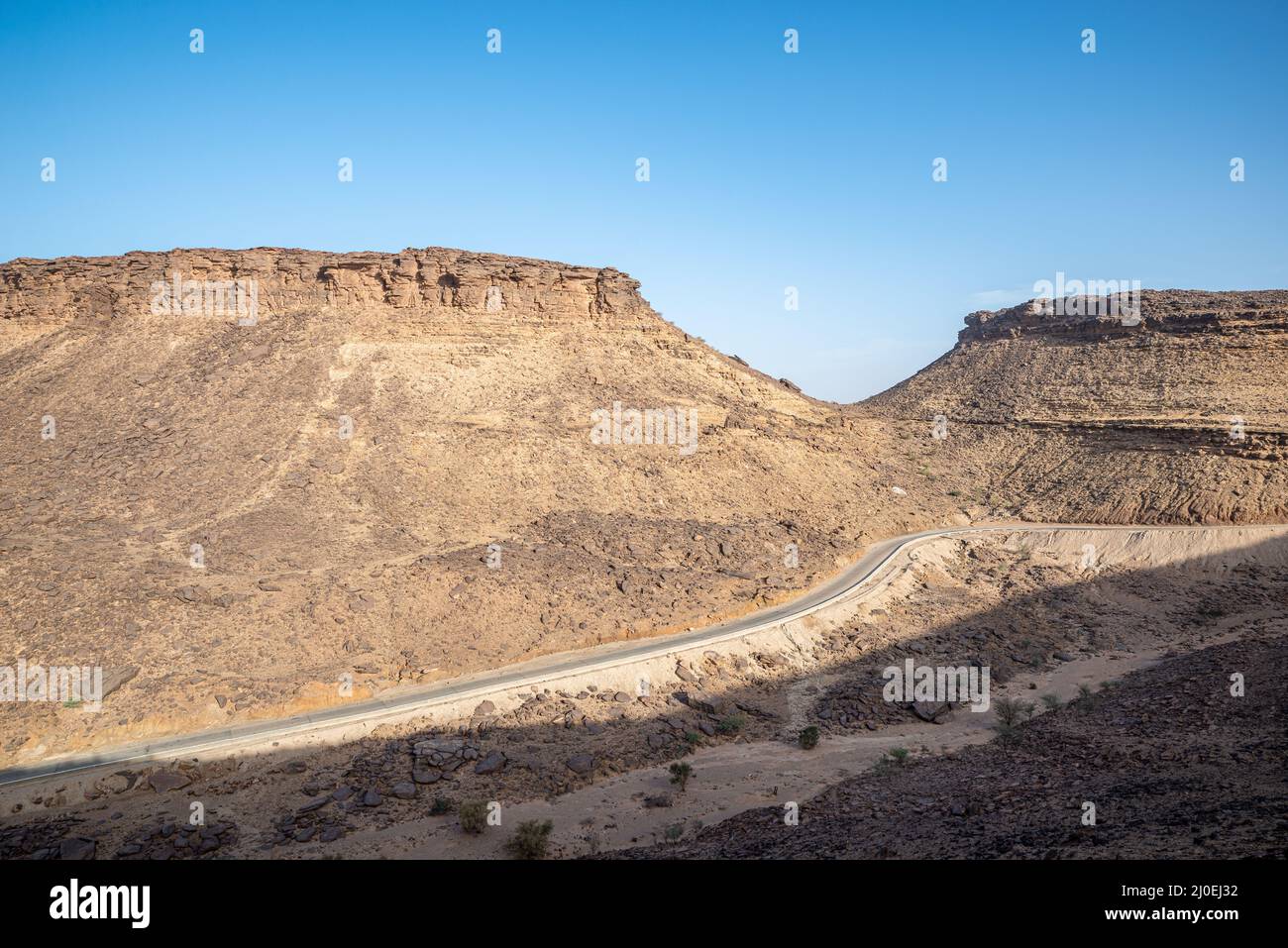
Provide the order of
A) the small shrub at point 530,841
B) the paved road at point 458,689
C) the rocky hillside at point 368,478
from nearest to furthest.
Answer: the small shrub at point 530,841 → the paved road at point 458,689 → the rocky hillside at point 368,478

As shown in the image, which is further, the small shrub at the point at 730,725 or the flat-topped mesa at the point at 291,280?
the flat-topped mesa at the point at 291,280

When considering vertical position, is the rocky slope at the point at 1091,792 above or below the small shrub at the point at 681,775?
above

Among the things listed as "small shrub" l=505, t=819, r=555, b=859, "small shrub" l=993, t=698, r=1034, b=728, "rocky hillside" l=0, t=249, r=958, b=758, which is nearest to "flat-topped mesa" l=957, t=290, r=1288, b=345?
"rocky hillside" l=0, t=249, r=958, b=758

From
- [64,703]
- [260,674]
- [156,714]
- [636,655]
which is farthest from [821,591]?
[64,703]

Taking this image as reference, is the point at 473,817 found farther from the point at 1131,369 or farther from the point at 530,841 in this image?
the point at 1131,369

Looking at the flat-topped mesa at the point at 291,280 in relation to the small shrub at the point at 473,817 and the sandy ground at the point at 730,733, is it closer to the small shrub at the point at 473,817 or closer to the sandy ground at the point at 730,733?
the sandy ground at the point at 730,733

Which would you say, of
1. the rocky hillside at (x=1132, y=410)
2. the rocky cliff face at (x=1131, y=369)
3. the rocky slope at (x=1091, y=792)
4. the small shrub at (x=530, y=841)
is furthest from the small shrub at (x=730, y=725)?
the rocky cliff face at (x=1131, y=369)

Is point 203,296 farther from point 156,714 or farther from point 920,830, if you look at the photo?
point 920,830
